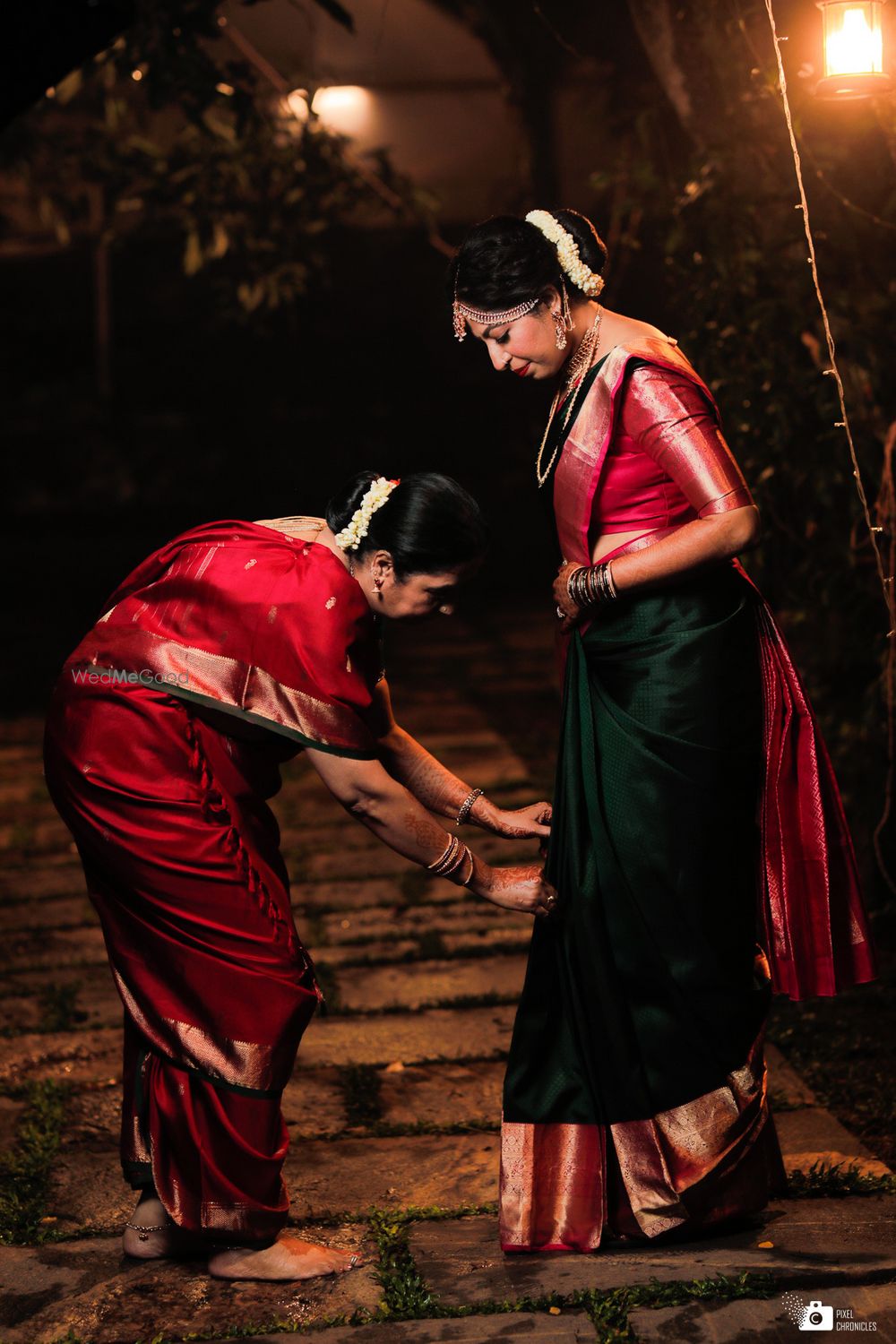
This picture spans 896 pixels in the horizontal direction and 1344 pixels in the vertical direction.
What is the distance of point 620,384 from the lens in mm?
2725

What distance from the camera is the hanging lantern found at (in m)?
3.90

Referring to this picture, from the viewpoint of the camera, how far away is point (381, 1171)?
3305 mm

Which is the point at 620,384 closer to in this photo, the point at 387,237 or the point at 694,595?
the point at 694,595

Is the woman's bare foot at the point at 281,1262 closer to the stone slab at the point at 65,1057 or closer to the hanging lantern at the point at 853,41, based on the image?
the stone slab at the point at 65,1057

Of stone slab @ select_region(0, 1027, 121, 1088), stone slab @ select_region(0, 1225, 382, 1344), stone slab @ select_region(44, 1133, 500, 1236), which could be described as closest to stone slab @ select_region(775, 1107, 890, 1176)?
stone slab @ select_region(44, 1133, 500, 1236)

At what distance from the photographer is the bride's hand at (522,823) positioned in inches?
117

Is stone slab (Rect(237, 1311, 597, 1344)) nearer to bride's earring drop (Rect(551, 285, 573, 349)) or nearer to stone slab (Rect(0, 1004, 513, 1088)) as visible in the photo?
stone slab (Rect(0, 1004, 513, 1088))

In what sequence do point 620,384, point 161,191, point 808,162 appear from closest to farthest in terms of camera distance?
1. point 620,384
2. point 808,162
3. point 161,191

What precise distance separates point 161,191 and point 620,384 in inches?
202

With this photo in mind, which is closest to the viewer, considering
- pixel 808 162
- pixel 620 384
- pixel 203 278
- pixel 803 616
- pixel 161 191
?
pixel 620 384

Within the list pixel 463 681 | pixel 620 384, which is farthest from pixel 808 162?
pixel 463 681

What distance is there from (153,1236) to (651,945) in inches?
43.9

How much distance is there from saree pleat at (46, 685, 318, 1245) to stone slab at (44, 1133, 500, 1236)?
374 millimetres

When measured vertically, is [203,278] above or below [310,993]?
above
